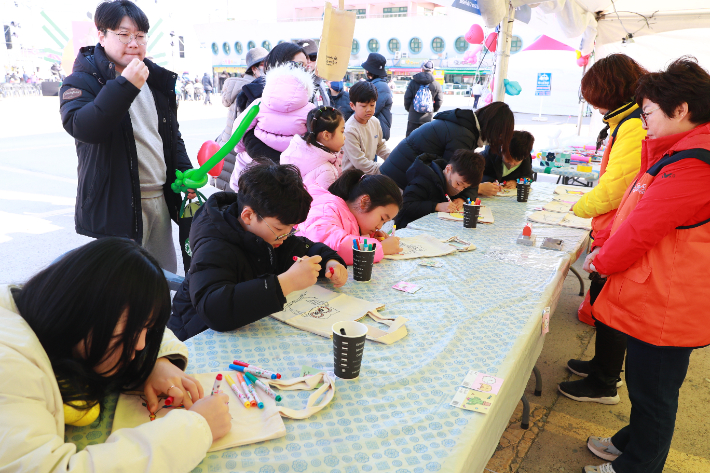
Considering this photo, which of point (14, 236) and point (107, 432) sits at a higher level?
point (107, 432)

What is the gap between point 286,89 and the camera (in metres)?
2.94

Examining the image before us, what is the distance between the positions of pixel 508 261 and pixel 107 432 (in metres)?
1.69

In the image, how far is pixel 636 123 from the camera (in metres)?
2.05

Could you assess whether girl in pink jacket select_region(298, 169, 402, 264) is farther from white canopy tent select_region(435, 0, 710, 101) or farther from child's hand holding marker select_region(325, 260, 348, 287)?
white canopy tent select_region(435, 0, 710, 101)

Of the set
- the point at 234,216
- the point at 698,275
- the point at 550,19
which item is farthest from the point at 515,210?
the point at 550,19

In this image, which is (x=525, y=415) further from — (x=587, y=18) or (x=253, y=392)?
(x=587, y=18)

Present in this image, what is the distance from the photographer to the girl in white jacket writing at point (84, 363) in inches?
27.1

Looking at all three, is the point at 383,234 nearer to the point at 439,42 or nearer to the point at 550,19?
the point at 550,19

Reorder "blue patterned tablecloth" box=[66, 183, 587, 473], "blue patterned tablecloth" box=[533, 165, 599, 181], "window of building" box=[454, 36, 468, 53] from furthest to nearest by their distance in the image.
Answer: "window of building" box=[454, 36, 468, 53] → "blue patterned tablecloth" box=[533, 165, 599, 181] → "blue patterned tablecloth" box=[66, 183, 587, 473]

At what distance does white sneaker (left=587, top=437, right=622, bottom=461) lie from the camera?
6.26 feet

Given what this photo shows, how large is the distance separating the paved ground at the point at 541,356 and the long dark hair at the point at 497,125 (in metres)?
1.24

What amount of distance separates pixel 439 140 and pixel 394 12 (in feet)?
107

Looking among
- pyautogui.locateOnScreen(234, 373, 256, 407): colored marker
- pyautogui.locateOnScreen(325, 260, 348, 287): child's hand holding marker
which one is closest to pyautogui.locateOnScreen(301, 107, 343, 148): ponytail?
pyautogui.locateOnScreen(325, 260, 348, 287): child's hand holding marker

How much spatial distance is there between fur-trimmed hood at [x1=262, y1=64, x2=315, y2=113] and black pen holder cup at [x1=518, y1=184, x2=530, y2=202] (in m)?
1.57
